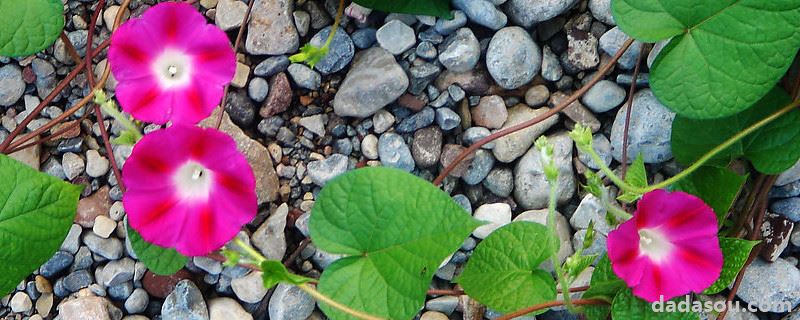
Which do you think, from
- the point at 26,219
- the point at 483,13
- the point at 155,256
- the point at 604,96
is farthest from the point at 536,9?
the point at 26,219

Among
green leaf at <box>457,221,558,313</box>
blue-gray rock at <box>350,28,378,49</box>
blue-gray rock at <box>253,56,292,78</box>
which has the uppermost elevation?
blue-gray rock at <box>350,28,378,49</box>

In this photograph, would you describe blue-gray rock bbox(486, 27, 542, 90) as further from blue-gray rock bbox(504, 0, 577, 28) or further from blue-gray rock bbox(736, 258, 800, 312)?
blue-gray rock bbox(736, 258, 800, 312)

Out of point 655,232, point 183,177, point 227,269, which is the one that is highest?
point 183,177

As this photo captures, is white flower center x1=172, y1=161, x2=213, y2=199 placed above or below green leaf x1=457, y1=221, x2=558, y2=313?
above

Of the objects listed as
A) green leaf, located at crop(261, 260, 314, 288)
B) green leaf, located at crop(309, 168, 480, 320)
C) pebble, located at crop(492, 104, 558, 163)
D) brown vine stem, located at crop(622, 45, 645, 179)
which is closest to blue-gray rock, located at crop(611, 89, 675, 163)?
brown vine stem, located at crop(622, 45, 645, 179)

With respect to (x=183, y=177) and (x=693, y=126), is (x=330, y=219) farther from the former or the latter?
(x=693, y=126)

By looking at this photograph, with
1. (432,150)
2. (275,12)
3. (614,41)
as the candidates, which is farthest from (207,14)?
(614,41)
